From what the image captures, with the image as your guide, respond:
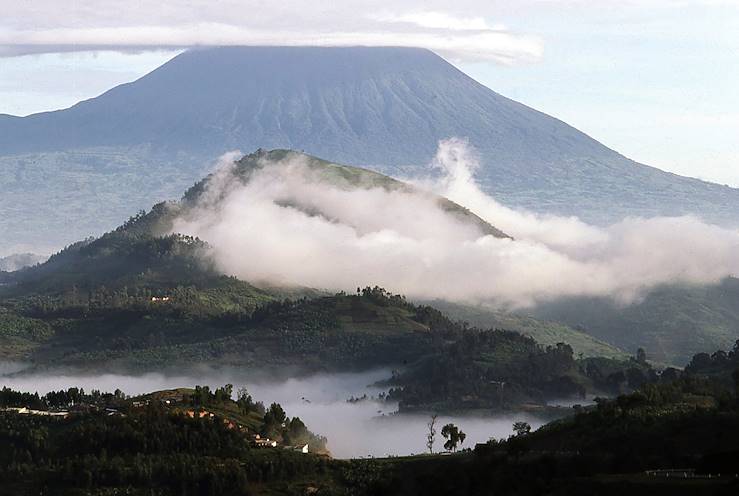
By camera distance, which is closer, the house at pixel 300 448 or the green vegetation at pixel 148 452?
the green vegetation at pixel 148 452

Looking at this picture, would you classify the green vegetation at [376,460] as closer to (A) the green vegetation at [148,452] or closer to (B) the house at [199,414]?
(A) the green vegetation at [148,452]

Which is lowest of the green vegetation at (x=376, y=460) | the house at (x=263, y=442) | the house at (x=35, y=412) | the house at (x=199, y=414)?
the green vegetation at (x=376, y=460)

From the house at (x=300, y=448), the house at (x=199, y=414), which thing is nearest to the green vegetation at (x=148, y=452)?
the house at (x=199, y=414)

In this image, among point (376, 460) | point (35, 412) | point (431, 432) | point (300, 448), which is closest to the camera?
point (376, 460)

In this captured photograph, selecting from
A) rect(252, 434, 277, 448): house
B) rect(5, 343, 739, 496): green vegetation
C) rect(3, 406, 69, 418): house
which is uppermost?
rect(3, 406, 69, 418): house

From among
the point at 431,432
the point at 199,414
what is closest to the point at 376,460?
the point at 199,414

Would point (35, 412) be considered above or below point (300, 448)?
above

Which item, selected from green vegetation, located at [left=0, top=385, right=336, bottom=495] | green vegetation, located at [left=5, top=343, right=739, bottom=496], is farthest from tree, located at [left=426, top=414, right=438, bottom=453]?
green vegetation, located at [left=0, top=385, right=336, bottom=495]

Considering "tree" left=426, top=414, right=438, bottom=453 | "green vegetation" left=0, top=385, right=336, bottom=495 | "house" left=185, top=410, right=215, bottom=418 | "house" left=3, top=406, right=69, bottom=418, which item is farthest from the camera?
"tree" left=426, top=414, right=438, bottom=453

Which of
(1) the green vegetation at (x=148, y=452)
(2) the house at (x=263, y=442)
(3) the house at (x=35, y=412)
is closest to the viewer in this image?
(1) the green vegetation at (x=148, y=452)

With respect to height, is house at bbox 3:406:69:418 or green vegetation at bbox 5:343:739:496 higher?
house at bbox 3:406:69:418

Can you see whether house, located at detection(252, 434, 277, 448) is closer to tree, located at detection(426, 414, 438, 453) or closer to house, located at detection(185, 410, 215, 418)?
house, located at detection(185, 410, 215, 418)

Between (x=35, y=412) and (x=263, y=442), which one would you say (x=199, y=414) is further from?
(x=35, y=412)

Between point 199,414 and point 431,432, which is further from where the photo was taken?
point 431,432
